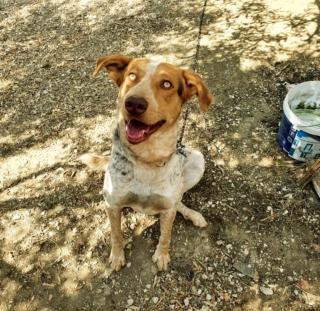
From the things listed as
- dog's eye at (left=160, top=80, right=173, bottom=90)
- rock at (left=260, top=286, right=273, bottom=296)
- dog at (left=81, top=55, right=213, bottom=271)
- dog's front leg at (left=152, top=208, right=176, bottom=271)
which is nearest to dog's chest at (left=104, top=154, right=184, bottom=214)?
dog at (left=81, top=55, right=213, bottom=271)

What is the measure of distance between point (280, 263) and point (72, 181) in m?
2.95

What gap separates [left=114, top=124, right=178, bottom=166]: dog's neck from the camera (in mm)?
3719

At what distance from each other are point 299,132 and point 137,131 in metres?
2.82

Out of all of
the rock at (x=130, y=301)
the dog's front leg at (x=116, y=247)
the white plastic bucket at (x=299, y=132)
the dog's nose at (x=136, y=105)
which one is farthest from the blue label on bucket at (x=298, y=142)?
the rock at (x=130, y=301)

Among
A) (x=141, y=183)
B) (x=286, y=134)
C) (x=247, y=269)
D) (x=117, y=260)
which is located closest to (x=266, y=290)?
(x=247, y=269)

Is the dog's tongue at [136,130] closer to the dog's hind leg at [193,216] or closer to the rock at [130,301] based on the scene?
the dog's hind leg at [193,216]

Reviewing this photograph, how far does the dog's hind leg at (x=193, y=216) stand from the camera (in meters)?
5.00

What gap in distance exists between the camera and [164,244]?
15.0 ft

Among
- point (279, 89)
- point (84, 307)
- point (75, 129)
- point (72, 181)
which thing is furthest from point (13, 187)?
point (279, 89)

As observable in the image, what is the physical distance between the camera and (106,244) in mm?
4926

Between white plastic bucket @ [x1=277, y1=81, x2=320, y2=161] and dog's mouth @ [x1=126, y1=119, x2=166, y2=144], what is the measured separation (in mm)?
2607

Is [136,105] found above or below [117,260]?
above

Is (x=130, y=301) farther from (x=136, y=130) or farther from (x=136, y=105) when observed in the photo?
(x=136, y=105)

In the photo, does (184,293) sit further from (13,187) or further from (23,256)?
(13,187)
